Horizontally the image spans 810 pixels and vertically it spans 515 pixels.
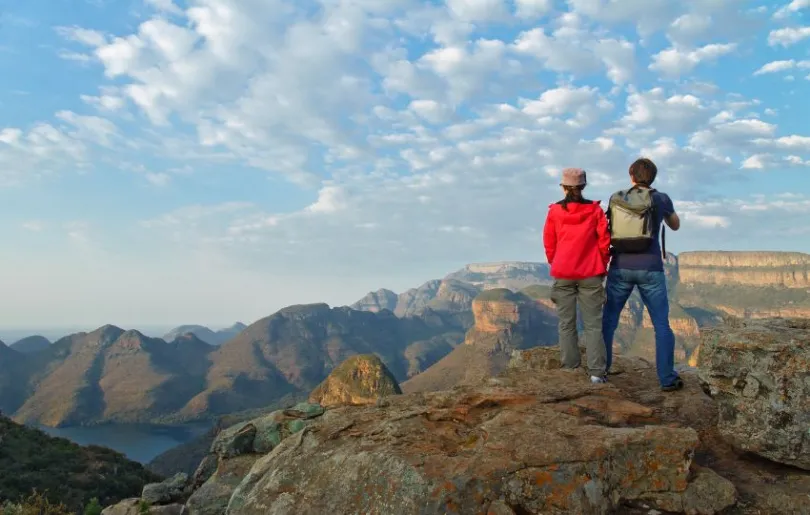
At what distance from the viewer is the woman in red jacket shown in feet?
29.3

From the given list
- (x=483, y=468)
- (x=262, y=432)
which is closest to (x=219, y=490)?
(x=262, y=432)

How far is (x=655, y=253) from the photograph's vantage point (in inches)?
340

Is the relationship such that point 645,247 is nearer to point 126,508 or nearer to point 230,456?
point 230,456

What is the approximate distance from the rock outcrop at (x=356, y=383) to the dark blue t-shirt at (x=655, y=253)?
112929 mm

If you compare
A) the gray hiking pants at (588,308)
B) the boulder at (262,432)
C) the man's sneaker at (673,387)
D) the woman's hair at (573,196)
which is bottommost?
the boulder at (262,432)

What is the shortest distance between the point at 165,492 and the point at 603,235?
10.4 meters

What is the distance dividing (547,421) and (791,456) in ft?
10.0

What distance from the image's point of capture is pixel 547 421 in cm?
649

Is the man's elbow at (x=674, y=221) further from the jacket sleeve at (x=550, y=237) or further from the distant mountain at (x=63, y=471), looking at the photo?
the distant mountain at (x=63, y=471)

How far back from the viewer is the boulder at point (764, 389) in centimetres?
620

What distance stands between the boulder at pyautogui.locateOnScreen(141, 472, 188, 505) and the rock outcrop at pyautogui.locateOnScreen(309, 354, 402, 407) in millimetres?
109007

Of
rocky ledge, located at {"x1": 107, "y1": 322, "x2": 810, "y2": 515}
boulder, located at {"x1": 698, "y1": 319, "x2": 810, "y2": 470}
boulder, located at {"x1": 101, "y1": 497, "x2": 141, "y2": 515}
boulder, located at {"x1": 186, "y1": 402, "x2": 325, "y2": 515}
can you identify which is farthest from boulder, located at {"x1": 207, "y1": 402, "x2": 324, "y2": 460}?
boulder, located at {"x1": 698, "y1": 319, "x2": 810, "y2": 470}

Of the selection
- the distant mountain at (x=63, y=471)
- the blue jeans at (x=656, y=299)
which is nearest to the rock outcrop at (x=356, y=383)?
the distant mountain at (x=63, y=471)

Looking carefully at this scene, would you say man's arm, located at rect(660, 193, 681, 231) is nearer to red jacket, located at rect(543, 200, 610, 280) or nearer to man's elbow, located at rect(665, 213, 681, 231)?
man's elbow, located at rect(665, 213, 681, 231)
